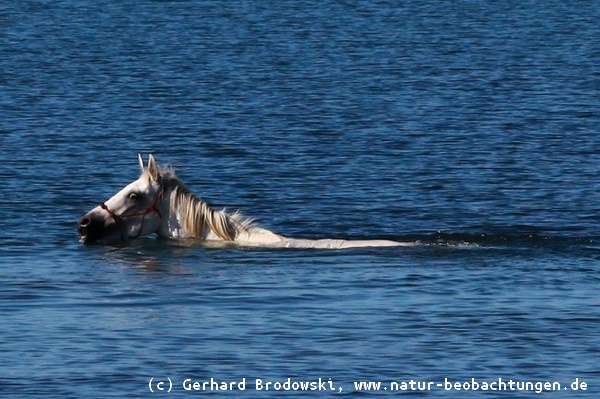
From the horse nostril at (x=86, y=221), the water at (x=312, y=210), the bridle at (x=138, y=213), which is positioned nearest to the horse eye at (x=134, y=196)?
the bridle at (x=138, y=213)

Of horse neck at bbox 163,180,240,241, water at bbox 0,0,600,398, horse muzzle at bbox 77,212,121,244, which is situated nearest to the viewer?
water at bbox 0,0,600,398

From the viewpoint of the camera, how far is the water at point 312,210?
16.0 m

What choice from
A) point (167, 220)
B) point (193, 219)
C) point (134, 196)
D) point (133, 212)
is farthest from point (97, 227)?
point (193, 219)

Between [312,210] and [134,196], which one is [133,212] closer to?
[134,196]

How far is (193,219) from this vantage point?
2050 cm

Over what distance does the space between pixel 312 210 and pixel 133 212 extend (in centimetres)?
407

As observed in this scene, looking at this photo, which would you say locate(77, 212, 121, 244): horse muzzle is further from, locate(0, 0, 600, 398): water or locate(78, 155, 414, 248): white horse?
locate(0, 0, 600, 398): water

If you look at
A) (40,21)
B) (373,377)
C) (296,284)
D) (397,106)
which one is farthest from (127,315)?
(40,21)

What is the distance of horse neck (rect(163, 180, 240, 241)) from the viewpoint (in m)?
20.5

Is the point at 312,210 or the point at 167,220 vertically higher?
the point at 167,220

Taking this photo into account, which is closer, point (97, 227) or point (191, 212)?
point (191, 212)

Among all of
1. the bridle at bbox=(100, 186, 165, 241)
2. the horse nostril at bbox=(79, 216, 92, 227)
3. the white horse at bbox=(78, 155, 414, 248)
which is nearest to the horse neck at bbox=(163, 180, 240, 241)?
Result: the white horse at bbox=(78, 155, 414, 248)

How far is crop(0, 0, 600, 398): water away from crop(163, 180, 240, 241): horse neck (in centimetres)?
22

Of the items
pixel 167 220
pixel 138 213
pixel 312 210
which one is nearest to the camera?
pixel 138 213
